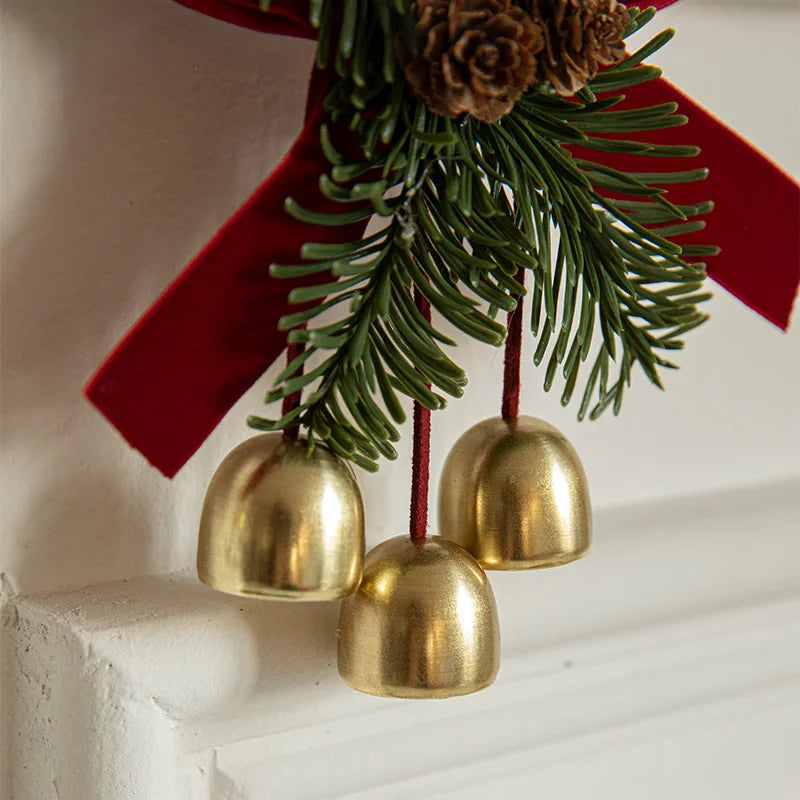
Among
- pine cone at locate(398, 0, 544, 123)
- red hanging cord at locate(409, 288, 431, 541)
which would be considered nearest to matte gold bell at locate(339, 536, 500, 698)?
red hanging cord at locate(409, 288, 431, 541)

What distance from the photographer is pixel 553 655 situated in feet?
1.53

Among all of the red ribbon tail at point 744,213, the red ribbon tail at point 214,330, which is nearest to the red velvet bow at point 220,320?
the red ribbon tail at point 214,330

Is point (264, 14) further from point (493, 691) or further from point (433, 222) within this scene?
point (493, 691)

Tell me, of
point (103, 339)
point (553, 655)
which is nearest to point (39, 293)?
point (103, 339)

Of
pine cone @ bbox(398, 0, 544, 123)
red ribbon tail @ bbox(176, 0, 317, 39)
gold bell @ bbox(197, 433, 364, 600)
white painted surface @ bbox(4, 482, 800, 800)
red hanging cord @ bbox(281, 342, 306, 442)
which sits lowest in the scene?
white painted surface @ bbox(4, 482, 800, 800)

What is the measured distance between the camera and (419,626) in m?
0.35

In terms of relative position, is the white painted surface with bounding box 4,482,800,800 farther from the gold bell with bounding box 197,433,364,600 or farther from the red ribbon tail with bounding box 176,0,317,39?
the red ribbon tail with bounding box 176,0,317,39

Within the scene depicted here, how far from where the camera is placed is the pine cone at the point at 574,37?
305 millimetres

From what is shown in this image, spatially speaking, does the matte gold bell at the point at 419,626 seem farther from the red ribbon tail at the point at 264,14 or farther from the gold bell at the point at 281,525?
the red ribbon tail at the point at 264,14

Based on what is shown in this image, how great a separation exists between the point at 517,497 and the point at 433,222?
3.9 inches

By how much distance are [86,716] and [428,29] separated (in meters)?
0.24

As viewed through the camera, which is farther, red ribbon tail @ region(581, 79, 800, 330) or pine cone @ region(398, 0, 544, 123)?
red ribbon tail @ region(581, 79, 800, 330)

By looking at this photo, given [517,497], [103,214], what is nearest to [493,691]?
[517,497]

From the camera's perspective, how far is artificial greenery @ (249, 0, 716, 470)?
12.0 inches
